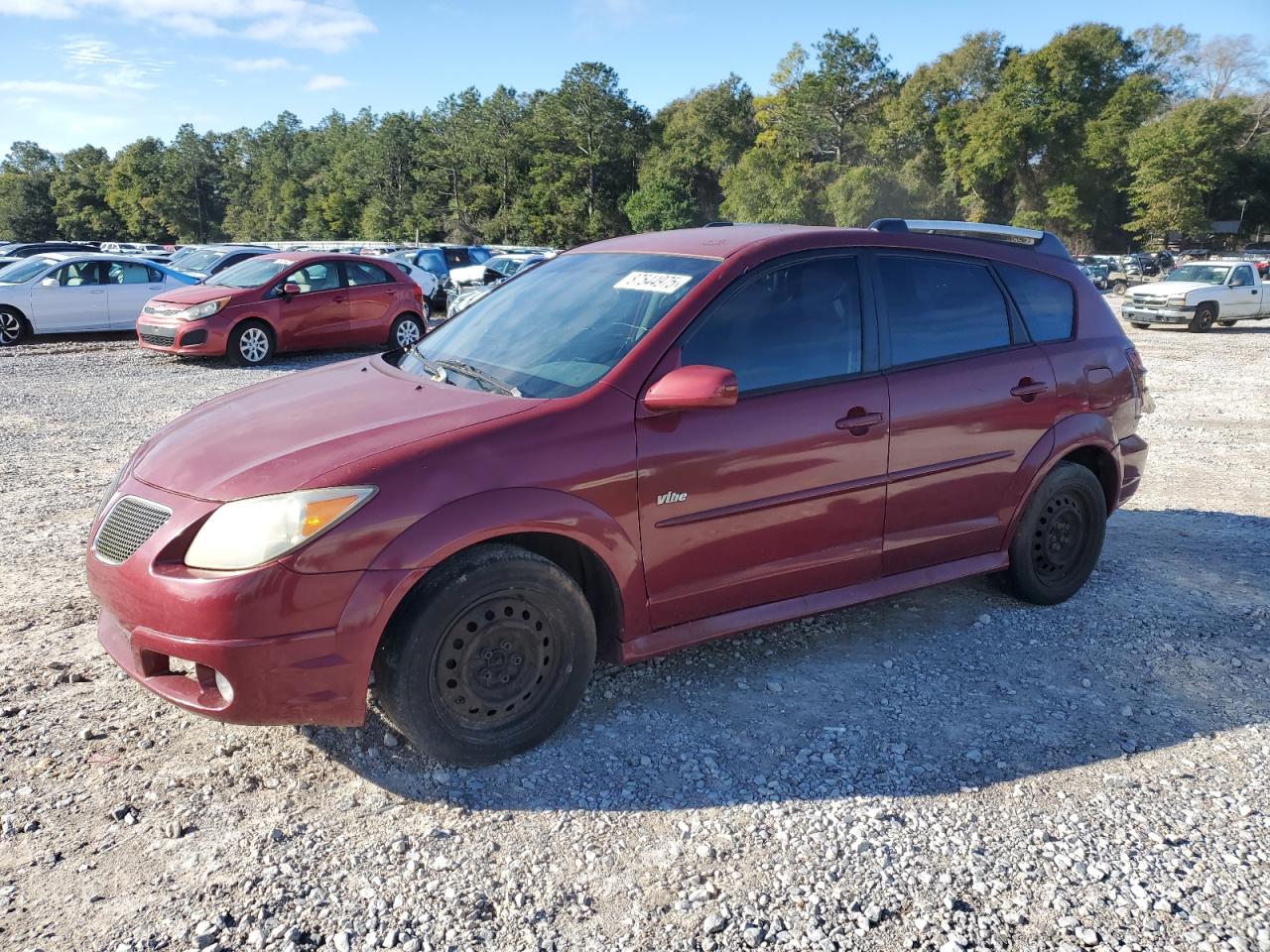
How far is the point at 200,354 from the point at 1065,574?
39.5 ft

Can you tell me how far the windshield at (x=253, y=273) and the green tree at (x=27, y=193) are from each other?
106691mm

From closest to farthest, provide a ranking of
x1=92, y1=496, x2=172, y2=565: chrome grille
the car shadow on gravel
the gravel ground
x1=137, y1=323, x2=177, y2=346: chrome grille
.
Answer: the gravel ground, x1=92, y1=496, x2=172, y2=565: chrome grille, the car shadow on gravel, x1=137, y1=323, x2=177, y2=346: chrome grille

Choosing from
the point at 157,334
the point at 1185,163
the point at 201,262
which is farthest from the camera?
the point at 1185,163

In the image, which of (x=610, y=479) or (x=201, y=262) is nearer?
(x=610, y=479)

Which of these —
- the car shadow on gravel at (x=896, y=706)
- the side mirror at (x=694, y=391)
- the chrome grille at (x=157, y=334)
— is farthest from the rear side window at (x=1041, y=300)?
the chrome grille at (x=157, y=334)

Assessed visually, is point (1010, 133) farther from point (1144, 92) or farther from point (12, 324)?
point (12, 324)

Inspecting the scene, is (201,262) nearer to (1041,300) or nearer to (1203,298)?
(1041,300)

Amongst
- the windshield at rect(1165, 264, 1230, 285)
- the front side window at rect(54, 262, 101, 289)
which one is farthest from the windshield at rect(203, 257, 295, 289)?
the windshield at rect(1165, 264, 1230, 285)

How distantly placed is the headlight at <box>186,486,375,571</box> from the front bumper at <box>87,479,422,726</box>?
4cm

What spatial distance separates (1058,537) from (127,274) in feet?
54.8

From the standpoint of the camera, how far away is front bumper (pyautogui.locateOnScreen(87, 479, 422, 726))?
2799mm

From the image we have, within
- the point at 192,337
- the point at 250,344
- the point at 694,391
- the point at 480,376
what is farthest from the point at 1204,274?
the point at 480,376

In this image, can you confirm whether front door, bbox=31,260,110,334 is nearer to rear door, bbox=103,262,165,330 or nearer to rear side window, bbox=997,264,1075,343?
rear door, bbox=103,262,165,330

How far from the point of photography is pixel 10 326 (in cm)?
1550
